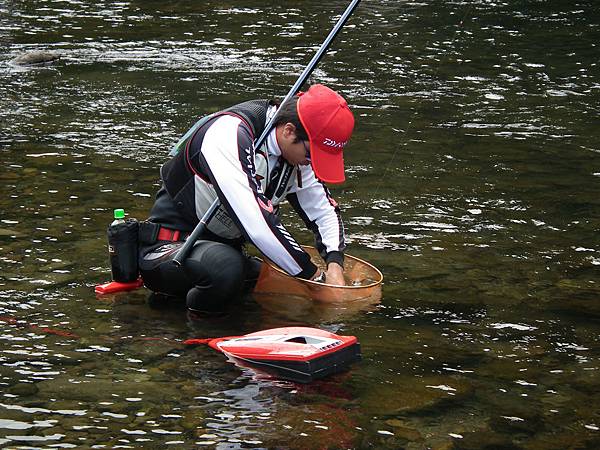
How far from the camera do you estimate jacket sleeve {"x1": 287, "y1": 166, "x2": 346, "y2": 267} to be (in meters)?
5.98

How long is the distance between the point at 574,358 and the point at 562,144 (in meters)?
4.72

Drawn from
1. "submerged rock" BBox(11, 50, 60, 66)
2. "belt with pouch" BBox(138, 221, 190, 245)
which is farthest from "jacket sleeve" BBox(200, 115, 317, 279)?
"submerged rock" BBox(11, 50, 60, 66)

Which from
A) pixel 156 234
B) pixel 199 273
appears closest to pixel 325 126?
pixel 199 273

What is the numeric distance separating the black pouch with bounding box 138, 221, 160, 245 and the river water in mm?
340

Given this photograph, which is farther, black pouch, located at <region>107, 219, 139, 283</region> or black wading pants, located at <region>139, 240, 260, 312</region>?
black pouch, located at <region>107, 219, 139, 283</region>

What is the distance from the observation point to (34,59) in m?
12.8

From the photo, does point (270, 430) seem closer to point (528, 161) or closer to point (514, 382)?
point (514, 382)

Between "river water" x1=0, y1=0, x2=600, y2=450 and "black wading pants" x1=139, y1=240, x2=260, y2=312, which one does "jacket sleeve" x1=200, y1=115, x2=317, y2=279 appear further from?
"river water" x1=0, y1=0, x2=600, y2=450

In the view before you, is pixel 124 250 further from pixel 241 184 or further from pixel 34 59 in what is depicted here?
pixel 34 59

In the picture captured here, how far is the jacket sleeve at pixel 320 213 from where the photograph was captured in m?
5.98

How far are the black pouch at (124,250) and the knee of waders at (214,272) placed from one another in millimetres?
371

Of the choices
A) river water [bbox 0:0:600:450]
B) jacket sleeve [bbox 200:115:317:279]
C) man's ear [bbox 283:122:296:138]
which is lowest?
river water [bbox 0:0:600:450]

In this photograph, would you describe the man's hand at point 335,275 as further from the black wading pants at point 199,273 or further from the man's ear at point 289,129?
the man's ear at point 289,129

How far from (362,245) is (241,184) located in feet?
6.16
